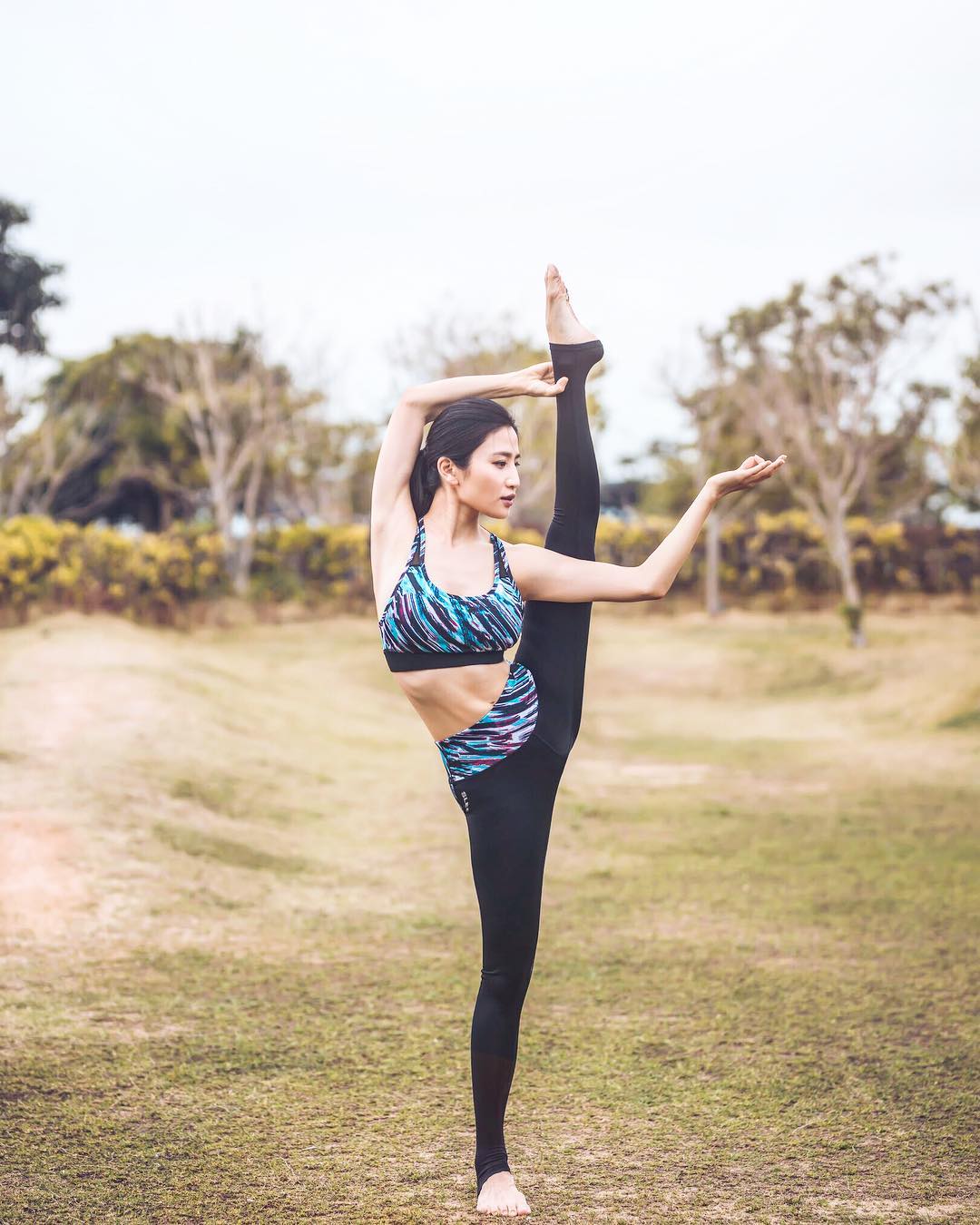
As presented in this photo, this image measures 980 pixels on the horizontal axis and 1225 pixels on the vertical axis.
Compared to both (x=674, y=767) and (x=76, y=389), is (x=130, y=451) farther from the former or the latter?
(x=674, y=767)

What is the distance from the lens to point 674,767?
10.9 meters

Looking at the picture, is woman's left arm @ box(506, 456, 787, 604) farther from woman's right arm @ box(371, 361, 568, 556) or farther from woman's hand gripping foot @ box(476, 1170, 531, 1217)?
woman's hand gripping foot @ box(476, 1170, 531, 1217)

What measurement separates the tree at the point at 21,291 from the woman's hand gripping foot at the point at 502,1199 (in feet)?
74.8

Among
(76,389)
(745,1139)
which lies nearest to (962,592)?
(76,389)

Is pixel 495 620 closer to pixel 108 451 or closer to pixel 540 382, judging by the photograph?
pixel 540 382

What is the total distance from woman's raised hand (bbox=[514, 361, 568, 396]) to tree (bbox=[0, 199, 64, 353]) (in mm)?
22093

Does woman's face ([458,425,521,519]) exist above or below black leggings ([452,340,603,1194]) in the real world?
above

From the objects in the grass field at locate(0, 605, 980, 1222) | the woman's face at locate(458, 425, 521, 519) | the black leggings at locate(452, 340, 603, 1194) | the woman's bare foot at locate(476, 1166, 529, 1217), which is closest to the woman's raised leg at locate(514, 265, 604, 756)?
the black leggings at locate(452, 340, 603, 1194)

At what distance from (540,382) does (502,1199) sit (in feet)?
6.22

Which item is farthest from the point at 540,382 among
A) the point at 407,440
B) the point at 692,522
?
the point at 692,522

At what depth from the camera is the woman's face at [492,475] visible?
115 inches

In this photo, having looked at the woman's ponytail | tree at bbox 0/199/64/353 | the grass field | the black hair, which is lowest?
the grass field

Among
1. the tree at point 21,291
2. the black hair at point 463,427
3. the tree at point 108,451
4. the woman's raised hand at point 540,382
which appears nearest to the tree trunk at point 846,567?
the tree at point 108,451

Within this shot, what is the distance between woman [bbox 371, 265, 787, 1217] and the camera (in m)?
2.87
